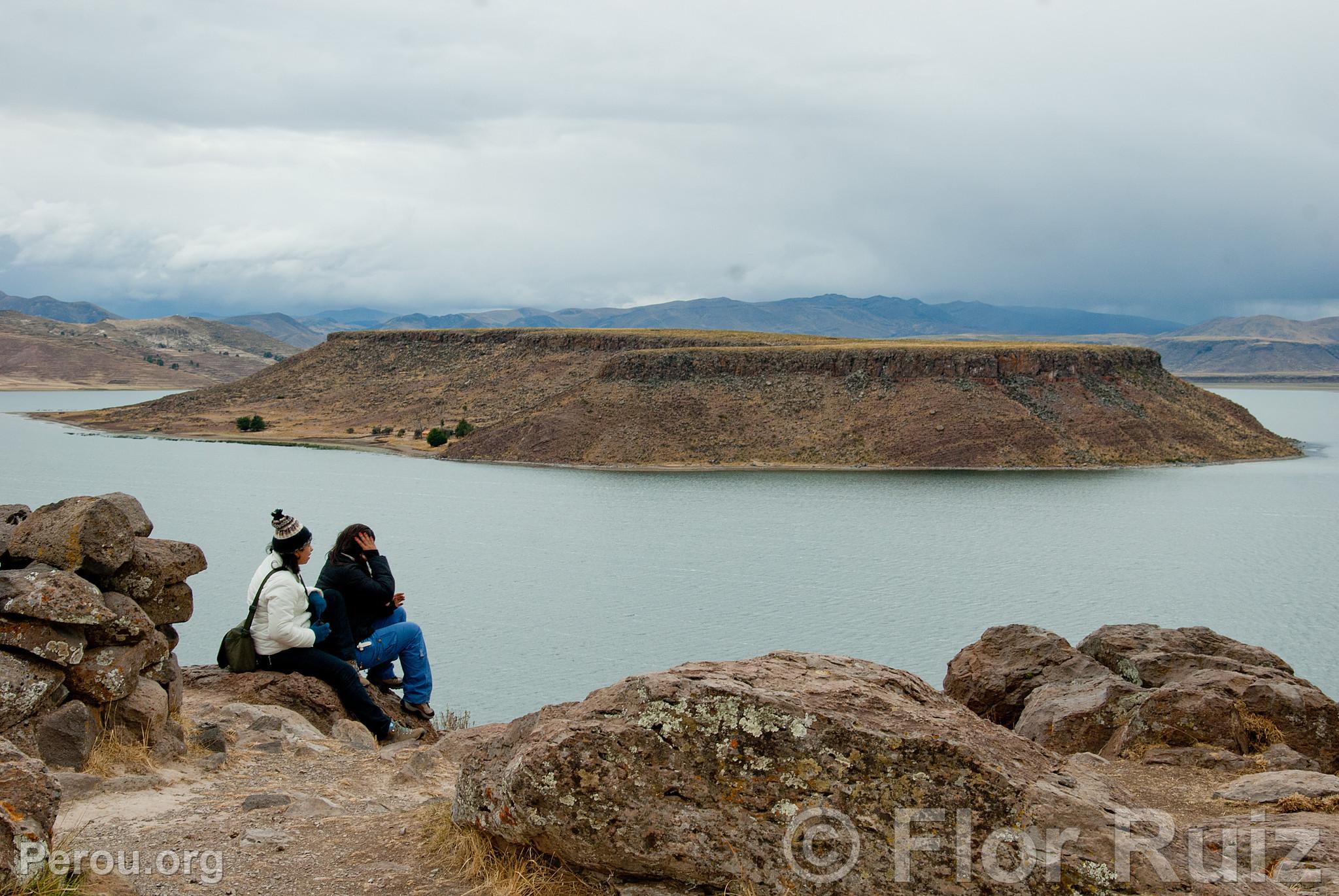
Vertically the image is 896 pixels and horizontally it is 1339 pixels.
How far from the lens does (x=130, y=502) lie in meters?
9.34

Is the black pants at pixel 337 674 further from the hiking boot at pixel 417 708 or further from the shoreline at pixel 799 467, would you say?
the shoreline at pixel 799 467

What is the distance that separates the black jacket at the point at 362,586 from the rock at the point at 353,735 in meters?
0.92

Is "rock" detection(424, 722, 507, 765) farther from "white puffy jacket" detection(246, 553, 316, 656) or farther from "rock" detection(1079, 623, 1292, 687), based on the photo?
"rock" detection(1079, 623, 1292, 687)

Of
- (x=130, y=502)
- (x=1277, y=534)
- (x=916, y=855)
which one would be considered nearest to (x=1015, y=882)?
(x=916, y=855)

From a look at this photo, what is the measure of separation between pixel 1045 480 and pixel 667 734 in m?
70.9

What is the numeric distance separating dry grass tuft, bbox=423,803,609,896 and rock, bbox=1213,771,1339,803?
16.4ft

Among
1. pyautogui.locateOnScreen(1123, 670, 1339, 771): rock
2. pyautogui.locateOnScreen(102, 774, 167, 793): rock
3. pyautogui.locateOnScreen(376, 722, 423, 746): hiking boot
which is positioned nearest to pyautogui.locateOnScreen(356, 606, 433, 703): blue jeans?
pyautogui.locateOnScreen(376, 722, 423, 746): hiking boot

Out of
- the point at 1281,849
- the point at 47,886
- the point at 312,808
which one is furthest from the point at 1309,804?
the point at 47,886

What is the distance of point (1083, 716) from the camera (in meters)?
10.8

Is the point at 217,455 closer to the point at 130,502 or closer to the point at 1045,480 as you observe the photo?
the point at 1045,480

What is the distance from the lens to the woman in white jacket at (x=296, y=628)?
9633 millimetres

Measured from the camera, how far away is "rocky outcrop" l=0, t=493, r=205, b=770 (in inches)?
299

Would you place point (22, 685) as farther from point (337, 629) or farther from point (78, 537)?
point (337, 629)

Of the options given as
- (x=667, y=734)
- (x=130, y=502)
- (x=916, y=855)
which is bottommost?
(x=916, y=855)
